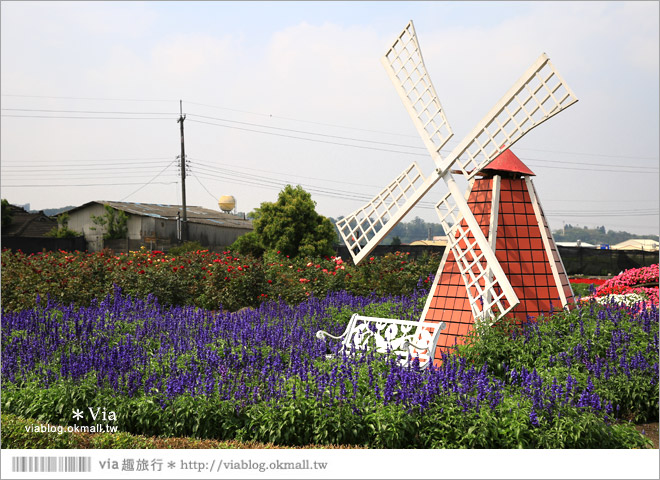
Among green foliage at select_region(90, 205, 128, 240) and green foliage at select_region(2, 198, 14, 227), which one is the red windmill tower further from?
green foliage at select_region(2, 198, 14, 227)

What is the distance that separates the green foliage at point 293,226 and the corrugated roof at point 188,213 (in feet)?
29.4

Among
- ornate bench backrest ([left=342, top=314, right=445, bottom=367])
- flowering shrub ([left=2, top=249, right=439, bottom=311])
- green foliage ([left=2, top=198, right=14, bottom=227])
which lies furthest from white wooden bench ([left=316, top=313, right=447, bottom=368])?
green foliage ([left=2, top=198, right=14, bottom=227])

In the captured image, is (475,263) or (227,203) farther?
(227,203)

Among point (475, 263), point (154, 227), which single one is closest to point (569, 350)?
point (475, 263)

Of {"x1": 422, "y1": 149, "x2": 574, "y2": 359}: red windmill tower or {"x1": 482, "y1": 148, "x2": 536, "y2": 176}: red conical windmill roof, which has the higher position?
{"x1": 482, "y1": 148, "x2": 536, "y2": 176}: red conical windmill roof

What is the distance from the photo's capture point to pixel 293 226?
677 inches

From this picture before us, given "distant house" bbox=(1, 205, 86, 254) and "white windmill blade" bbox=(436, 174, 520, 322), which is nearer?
"white windmill blade" bbox=(436, 174, 520, 322)

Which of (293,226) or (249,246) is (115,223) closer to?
(249,246)

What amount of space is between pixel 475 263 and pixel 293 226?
10491 mm

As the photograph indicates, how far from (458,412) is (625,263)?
85.7 feet

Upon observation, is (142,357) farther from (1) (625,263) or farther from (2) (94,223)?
(1) (625,263)

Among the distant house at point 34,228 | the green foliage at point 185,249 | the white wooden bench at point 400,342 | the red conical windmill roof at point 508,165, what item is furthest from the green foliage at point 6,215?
the red conical windmill roof at point 508,165

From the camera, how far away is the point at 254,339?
6629 mm

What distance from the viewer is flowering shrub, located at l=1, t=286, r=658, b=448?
4.62 metres
